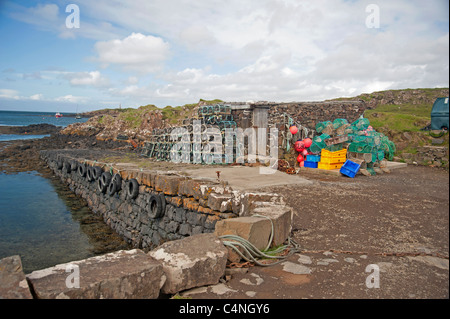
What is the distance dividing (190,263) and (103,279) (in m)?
0.93

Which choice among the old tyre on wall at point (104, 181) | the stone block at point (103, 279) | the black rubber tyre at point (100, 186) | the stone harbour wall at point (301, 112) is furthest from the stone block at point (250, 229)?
the stone harbour wall at point (301, 112)

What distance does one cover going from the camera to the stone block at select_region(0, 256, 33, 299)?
7.63ft

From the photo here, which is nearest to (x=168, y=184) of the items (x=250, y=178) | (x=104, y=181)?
(x=250, y=178)

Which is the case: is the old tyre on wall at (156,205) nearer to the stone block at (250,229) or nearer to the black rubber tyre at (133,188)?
the black rubber tyre at (133,188)

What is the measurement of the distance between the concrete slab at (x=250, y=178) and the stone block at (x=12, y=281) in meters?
6.02

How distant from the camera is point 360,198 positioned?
7.38 metres

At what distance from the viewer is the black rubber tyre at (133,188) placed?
9441 mm

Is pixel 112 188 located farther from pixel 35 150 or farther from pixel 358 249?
pixel 35 150

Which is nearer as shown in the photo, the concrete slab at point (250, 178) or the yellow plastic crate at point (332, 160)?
the concrete slab at point (250, 178)

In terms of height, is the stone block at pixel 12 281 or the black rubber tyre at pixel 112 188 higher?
the stone block at pixel 12 281

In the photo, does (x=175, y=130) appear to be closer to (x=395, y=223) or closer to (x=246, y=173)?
(x=246, y=173)

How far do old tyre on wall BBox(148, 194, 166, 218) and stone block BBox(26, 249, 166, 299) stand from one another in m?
4.66

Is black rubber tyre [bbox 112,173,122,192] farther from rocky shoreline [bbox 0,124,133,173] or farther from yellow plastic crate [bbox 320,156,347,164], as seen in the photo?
rocky shoreline [bbox 0,124,133,173]

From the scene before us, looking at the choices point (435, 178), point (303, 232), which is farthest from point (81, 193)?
point (435, 178)
